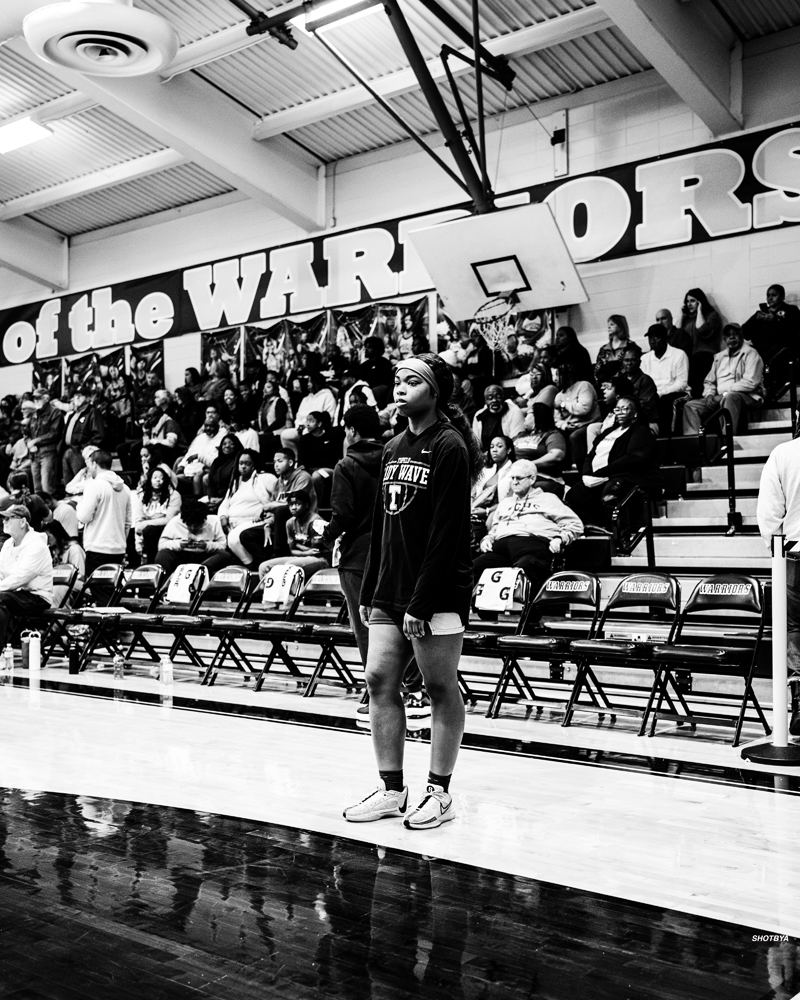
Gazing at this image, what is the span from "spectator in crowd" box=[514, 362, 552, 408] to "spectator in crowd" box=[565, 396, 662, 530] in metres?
1.74

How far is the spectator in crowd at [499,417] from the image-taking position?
1066cm

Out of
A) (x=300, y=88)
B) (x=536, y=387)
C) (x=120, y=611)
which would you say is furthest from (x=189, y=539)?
(x=300, y=88)

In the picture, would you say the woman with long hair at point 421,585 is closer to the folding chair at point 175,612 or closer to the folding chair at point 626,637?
the folding chair at point 626,637

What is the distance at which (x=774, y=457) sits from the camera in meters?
4.99

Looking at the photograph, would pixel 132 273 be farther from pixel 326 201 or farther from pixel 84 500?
pixel 84 500

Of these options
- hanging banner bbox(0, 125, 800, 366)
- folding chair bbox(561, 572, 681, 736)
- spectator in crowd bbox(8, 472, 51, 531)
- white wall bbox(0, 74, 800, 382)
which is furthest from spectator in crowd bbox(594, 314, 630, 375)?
spectator in crowd bbox(8, 472, 51, 531)

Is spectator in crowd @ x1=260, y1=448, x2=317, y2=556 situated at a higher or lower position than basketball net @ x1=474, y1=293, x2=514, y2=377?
lower

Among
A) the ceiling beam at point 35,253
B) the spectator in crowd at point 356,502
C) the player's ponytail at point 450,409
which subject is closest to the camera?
the player's ponytail at point 450,409

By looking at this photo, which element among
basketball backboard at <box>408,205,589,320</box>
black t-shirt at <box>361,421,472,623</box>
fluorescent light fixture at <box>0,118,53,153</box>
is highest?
fluorescent light fixture at <box>0,118,53,153</box>

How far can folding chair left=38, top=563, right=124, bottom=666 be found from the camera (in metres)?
8.17

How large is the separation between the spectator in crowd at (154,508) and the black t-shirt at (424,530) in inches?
288

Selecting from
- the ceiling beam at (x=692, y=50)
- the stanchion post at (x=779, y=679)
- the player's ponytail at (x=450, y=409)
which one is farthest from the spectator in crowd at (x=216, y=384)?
Result: the player's ponytail at (x=450, y=409)

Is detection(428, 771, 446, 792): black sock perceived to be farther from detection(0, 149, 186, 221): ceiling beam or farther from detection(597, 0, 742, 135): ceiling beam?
detection(0, 149, 186, 221): ceiling beam

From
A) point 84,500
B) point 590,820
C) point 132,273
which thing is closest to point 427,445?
point 590,820
